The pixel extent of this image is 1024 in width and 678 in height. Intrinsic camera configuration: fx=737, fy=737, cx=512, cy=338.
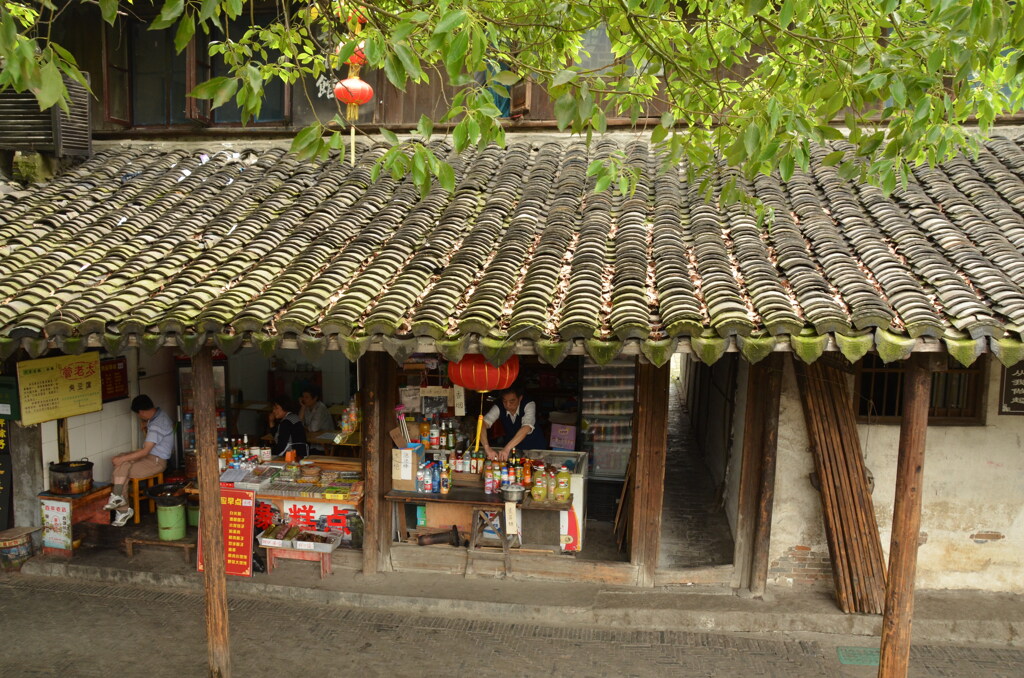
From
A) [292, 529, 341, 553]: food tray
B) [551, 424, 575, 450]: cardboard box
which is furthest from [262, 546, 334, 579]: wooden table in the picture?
[551, 424, 575, 450]: cardboard box

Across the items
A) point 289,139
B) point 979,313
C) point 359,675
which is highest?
point 289,139

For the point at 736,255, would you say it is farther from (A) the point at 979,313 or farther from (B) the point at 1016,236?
(B) the point at 1016,236

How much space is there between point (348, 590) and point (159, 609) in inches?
79.4

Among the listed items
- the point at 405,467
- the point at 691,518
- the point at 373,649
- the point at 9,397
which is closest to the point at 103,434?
the point at 9,397

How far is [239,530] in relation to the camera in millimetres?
8422

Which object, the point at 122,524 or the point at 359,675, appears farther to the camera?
the point at 122,524

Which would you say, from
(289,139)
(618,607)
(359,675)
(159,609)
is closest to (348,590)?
(359,675)

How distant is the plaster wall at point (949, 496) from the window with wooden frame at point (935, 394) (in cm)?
9

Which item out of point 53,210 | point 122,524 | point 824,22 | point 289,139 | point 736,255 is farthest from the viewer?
point 289,139

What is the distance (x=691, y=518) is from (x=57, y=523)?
8105mm

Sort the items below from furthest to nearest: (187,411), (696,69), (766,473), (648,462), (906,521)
→ (187,411), (648,462), (766,473), (696,69), (906,521)

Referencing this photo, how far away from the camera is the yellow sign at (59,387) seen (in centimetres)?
839

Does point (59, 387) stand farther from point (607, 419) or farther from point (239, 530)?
point (607, 419)

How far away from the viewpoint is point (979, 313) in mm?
5152
